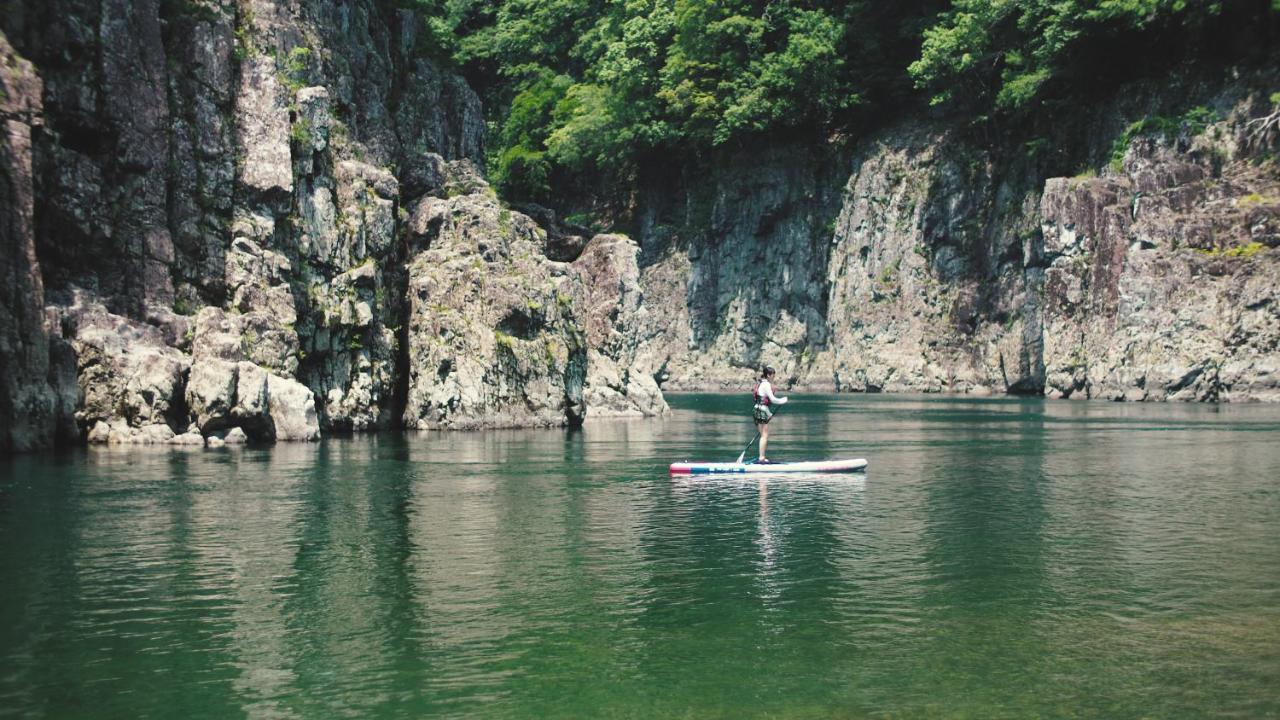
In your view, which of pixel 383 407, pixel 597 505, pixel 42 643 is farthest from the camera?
pixel 383 407

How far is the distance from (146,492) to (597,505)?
39.8ft

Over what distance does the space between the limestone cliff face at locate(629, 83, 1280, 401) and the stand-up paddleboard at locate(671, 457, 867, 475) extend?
49329mm

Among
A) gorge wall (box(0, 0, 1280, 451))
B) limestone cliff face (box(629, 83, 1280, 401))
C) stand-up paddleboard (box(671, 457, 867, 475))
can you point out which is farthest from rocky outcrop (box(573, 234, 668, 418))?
stand-up paddleboard (box(671, 457, 867, 475))

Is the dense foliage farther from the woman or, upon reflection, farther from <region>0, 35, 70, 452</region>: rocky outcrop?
the woman

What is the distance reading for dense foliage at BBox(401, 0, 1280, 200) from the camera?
8719 centimetres

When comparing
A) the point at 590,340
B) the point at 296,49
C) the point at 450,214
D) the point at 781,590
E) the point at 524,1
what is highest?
the point at 524,1

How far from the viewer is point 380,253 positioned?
60031 millimetres

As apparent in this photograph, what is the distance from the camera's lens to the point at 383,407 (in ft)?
195

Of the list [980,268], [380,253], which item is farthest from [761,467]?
[980,268]

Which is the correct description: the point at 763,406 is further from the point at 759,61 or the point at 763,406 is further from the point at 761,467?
the point at 759,61

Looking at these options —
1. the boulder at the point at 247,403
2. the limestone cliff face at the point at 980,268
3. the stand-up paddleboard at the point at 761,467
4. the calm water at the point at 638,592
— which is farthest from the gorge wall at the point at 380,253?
the stand-up paddleboard at the point at 761,467

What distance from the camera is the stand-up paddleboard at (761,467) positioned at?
36.4 metres

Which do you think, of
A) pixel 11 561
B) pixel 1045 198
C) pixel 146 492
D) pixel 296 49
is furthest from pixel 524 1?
pixel 11 561

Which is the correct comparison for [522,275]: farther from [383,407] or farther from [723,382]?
[723,382]
